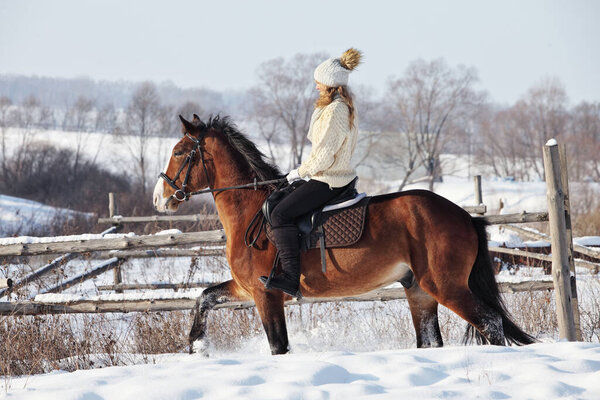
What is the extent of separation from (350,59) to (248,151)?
4.26ft

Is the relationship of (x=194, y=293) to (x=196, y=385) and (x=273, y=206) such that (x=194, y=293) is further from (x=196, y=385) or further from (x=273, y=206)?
(x=196, y=385)

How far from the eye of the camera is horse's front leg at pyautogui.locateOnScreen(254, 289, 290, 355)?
17.6ft

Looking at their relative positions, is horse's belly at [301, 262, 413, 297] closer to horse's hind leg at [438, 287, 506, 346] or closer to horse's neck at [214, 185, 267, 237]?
horse's hind leg at [438, 287, 506, 346]

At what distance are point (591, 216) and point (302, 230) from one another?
695 inches

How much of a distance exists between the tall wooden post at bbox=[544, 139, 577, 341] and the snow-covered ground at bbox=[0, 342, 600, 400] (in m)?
1.64

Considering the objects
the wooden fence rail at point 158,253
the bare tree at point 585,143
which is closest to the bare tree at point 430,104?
the bare tree at point 585,143

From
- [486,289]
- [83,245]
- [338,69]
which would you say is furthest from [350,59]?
[83,245]

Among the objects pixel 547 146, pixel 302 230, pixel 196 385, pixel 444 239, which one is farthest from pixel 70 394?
pixel 547 146

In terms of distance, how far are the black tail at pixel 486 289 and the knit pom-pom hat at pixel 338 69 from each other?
5.46 ft

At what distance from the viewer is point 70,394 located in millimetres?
3570

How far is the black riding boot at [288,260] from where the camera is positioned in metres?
5.26

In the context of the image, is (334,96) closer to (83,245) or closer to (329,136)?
(329,136)

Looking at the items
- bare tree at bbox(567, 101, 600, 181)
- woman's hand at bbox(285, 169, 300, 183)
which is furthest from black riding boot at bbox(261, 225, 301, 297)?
bare tree at bbox(567, 101, 600, 181)

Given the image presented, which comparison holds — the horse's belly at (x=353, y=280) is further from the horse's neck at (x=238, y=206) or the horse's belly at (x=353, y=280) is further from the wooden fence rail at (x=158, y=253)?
the wooden fence rail at (x=158, y=253)
